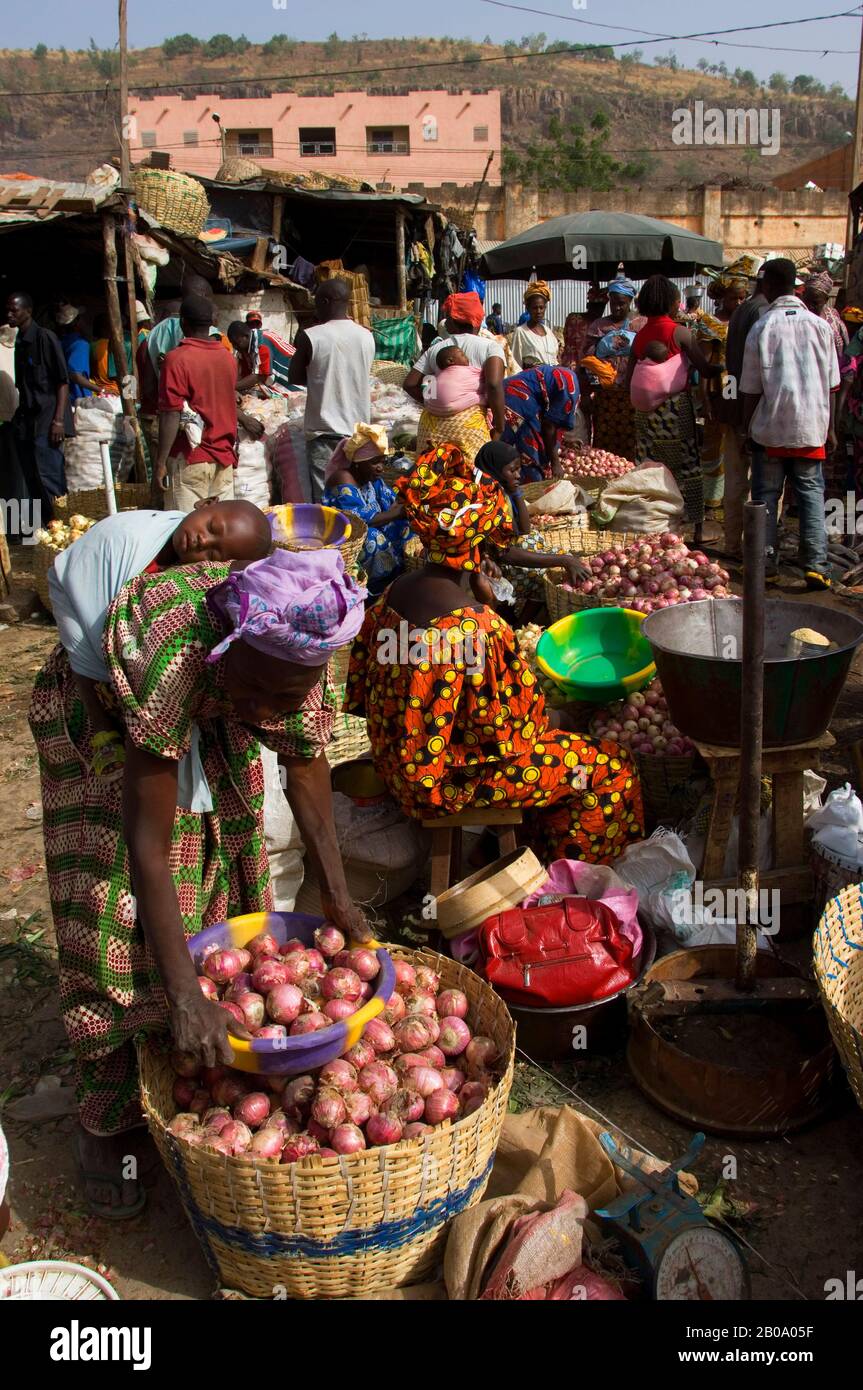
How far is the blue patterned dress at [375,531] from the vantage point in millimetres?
5879

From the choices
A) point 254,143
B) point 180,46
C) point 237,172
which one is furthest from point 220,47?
point 237,172

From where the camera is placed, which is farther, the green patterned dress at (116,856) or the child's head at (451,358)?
the child's head at (451,358)

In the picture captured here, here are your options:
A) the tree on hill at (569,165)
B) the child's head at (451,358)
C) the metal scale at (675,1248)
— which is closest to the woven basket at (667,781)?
the metal scale at (675,1248)

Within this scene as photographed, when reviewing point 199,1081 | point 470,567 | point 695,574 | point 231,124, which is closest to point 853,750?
point 695,574

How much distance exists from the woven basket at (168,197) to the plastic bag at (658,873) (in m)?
8.87

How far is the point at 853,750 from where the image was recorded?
3.96m

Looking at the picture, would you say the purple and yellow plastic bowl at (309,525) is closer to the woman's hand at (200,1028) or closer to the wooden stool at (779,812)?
the wooden stool at (779,812)

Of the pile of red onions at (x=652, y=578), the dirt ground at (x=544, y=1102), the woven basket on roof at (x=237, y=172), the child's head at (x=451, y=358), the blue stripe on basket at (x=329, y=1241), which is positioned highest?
the woven basket on roof at (x=237, y=172)

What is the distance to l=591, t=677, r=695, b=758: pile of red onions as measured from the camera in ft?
13.0

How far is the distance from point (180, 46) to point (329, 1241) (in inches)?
3285

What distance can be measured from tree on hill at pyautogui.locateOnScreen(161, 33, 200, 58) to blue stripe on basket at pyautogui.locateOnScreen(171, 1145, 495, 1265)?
269ft

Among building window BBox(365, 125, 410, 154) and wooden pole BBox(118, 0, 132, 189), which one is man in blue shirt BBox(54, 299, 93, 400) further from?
building window BBox(365, 125, 410, 154)
